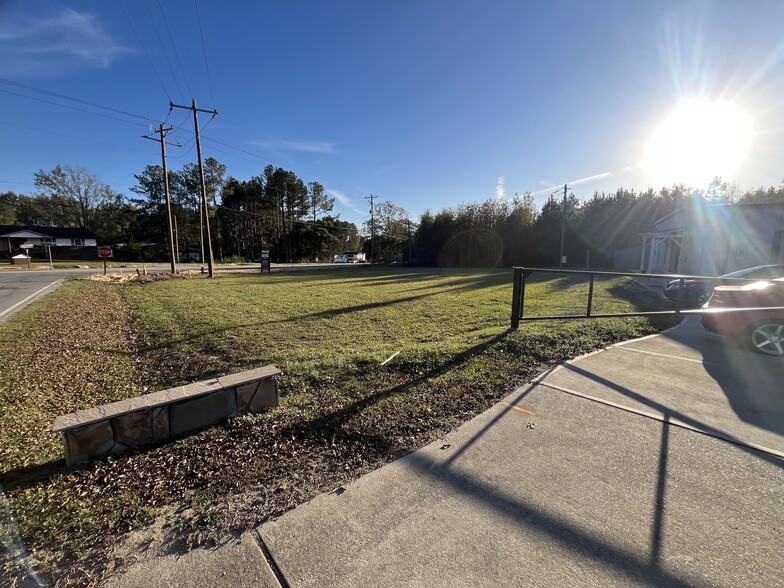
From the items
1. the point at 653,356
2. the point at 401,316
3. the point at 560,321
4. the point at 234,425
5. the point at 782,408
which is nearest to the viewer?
the point at 234,425

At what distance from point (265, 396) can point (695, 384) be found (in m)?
4.39

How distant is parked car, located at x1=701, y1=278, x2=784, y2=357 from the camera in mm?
4703

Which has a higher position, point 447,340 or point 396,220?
point 396,220

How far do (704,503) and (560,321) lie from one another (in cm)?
519

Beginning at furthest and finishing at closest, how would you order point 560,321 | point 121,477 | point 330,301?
1. point 330,301
2. point 560,321
3. point 121,477

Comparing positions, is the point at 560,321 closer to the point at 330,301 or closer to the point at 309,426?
the point at 309,426

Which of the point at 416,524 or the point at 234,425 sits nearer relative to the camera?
the point at 416,524

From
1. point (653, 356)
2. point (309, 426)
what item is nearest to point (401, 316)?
point (653, 356)

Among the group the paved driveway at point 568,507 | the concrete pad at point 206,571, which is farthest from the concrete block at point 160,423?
the paved driveway at point 568,507

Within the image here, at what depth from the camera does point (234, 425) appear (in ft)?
9.45

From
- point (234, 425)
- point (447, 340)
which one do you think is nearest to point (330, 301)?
point (447, 340)

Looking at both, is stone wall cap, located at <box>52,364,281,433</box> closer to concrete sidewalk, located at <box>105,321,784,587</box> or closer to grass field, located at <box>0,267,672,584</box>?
grass field, located at <box>0,267,672,584</box>

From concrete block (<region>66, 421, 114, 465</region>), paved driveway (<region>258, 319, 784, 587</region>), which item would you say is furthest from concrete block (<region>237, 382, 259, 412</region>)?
paved driveway (<region>258, 319, 784, 587</region>)

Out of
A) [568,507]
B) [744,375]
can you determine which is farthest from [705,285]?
[568,507]
